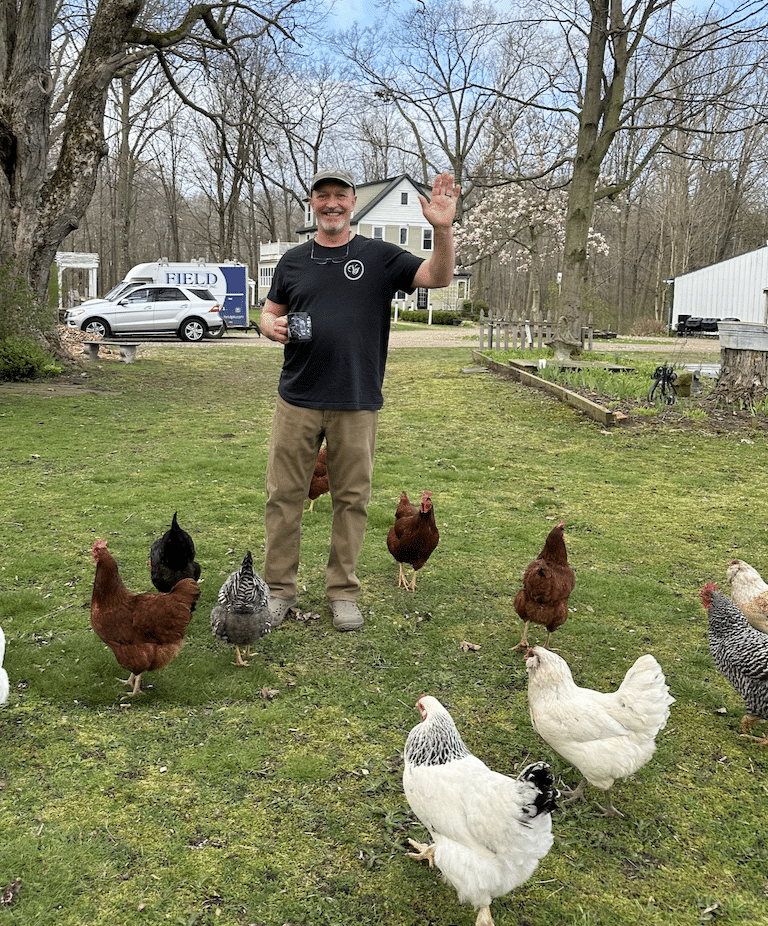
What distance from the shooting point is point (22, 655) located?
391 cm

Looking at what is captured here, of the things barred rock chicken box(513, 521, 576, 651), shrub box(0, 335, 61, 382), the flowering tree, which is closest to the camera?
barred rock chicken box(513, 521, 576, 651)

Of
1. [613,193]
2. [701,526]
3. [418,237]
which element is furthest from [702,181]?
[701,526]

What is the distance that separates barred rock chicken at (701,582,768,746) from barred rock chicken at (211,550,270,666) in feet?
7.52

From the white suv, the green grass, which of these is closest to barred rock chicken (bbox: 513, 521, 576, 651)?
the green grass

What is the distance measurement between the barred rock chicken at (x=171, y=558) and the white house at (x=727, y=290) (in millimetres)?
31051

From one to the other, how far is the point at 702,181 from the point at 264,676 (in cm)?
4672

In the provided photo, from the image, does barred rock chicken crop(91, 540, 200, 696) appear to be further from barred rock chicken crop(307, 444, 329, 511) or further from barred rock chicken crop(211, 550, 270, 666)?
barred rock chicken crop(307, 444, 329, 511)

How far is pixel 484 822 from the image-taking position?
89.8 inches

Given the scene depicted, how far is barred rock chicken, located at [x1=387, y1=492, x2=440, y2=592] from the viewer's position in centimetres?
479

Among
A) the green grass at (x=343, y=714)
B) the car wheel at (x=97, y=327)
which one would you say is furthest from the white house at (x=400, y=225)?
the green grass at (x=343, y=714)

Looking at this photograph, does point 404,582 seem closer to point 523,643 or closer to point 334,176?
point 523,643

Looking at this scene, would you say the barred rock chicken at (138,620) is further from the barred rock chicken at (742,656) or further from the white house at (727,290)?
the white house at (727,290)

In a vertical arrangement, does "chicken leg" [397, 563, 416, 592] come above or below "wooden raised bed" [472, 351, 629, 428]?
below

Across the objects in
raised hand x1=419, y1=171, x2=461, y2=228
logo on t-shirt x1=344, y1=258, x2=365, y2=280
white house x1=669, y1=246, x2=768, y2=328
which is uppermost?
white house x1=669, y1=246, x2=768, y2=328
